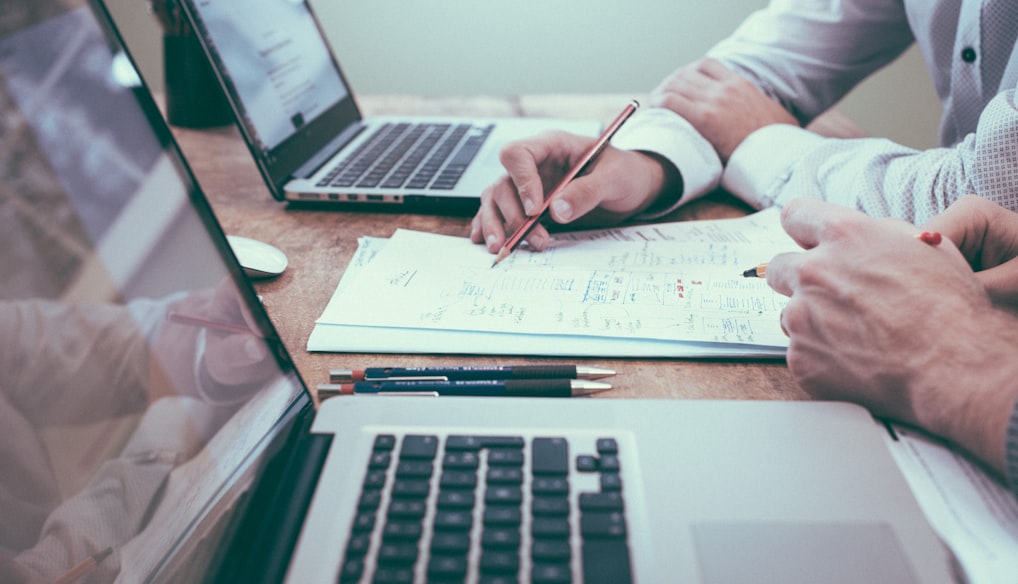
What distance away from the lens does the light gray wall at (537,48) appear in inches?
71.6

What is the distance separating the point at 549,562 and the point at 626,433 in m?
0.10

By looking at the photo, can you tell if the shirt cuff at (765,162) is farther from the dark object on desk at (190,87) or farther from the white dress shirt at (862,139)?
the dark object on desk at (190,87)

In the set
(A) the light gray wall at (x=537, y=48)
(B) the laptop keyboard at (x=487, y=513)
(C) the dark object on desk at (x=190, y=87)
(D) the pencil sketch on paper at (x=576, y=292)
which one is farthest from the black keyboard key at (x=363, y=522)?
(A) the light gray wall at (x=537, y=48)

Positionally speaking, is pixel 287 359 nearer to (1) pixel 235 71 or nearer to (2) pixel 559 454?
(2) pixel 559 454

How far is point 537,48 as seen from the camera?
6.16ft

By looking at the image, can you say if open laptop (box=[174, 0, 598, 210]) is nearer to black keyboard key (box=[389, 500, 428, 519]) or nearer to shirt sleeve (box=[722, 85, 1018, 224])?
shirt sleeve (box=[722, 85, 1018, 224])

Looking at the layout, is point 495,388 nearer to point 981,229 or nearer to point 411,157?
point 981,229

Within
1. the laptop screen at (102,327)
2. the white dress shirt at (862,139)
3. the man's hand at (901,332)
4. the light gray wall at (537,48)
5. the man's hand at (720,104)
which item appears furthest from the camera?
the light gray wall at (537,48)

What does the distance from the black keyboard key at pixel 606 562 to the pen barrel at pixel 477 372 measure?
0.53 ft

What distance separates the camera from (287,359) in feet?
1.35

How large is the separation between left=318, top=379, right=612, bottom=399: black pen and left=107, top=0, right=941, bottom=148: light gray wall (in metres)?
1.63

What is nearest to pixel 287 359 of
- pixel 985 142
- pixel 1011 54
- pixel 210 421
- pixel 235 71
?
pixel 210 421

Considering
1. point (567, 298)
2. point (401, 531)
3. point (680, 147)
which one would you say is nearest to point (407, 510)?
point (401, 531)

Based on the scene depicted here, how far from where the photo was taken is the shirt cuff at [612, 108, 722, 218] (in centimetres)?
76
